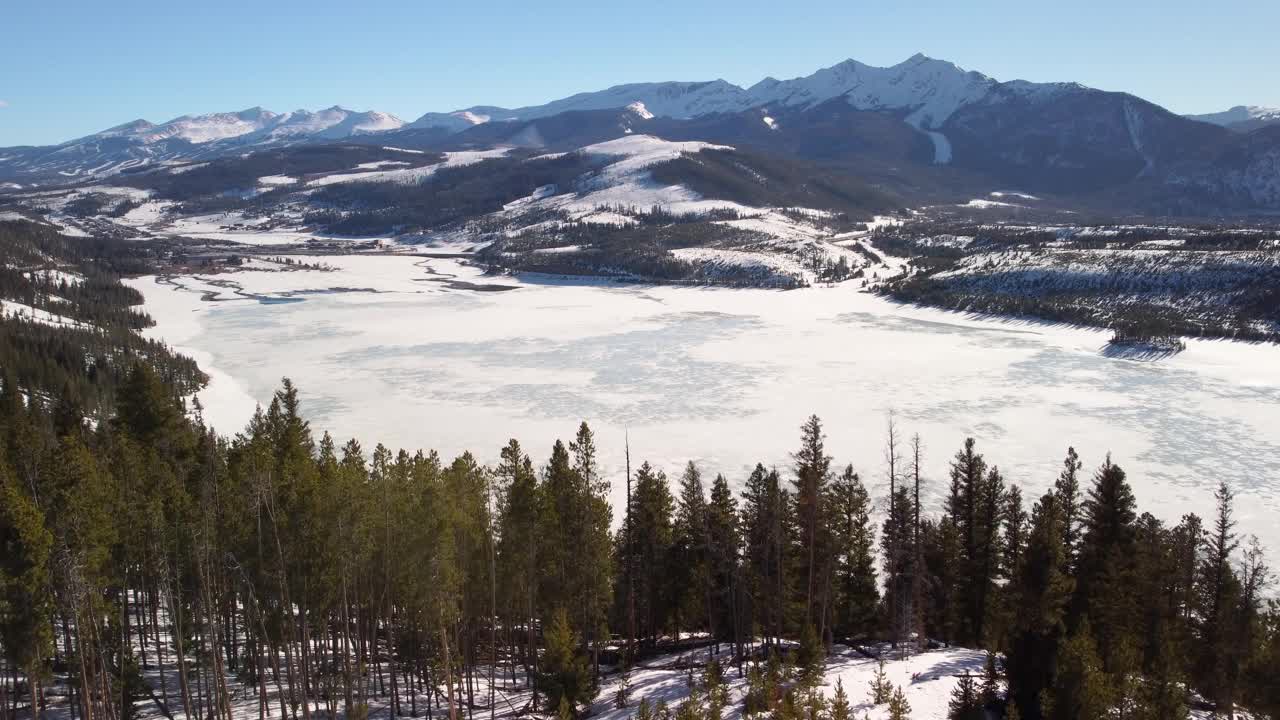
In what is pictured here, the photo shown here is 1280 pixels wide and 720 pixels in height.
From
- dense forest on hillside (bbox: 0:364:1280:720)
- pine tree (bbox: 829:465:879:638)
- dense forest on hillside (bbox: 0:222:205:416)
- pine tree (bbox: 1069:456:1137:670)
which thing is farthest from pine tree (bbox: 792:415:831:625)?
dense forest on hillside (bbox: 0:222:205:416)

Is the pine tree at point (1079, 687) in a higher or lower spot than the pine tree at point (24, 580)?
lower

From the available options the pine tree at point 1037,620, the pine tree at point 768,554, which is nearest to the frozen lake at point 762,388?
the pine tree at point 768,554

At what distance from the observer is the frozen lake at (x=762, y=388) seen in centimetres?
6359

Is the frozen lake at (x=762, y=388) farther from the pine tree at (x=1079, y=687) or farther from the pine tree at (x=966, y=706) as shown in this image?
the pine tree at (x=1079, y=687)

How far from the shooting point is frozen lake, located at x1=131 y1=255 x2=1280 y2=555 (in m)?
63.6

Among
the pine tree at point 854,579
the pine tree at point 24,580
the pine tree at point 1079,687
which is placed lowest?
the pine tree at point 854,579

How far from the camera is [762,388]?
86.8 m

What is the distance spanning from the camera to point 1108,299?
154125 mm

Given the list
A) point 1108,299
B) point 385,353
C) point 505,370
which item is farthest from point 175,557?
point 1108,299

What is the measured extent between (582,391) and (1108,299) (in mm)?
115213

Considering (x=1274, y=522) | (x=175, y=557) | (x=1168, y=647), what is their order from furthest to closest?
(x=1274, y=522)
(x=175, y=557)
(x=1168, y=647)

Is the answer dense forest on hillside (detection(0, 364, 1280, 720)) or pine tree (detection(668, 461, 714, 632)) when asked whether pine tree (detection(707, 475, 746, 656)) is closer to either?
dense forest on hillside (detection(0, 364, 1280, 720))

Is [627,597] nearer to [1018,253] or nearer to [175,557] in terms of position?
[175,557]

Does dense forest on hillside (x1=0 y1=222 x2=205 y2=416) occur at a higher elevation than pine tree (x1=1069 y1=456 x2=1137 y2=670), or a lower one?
higher
